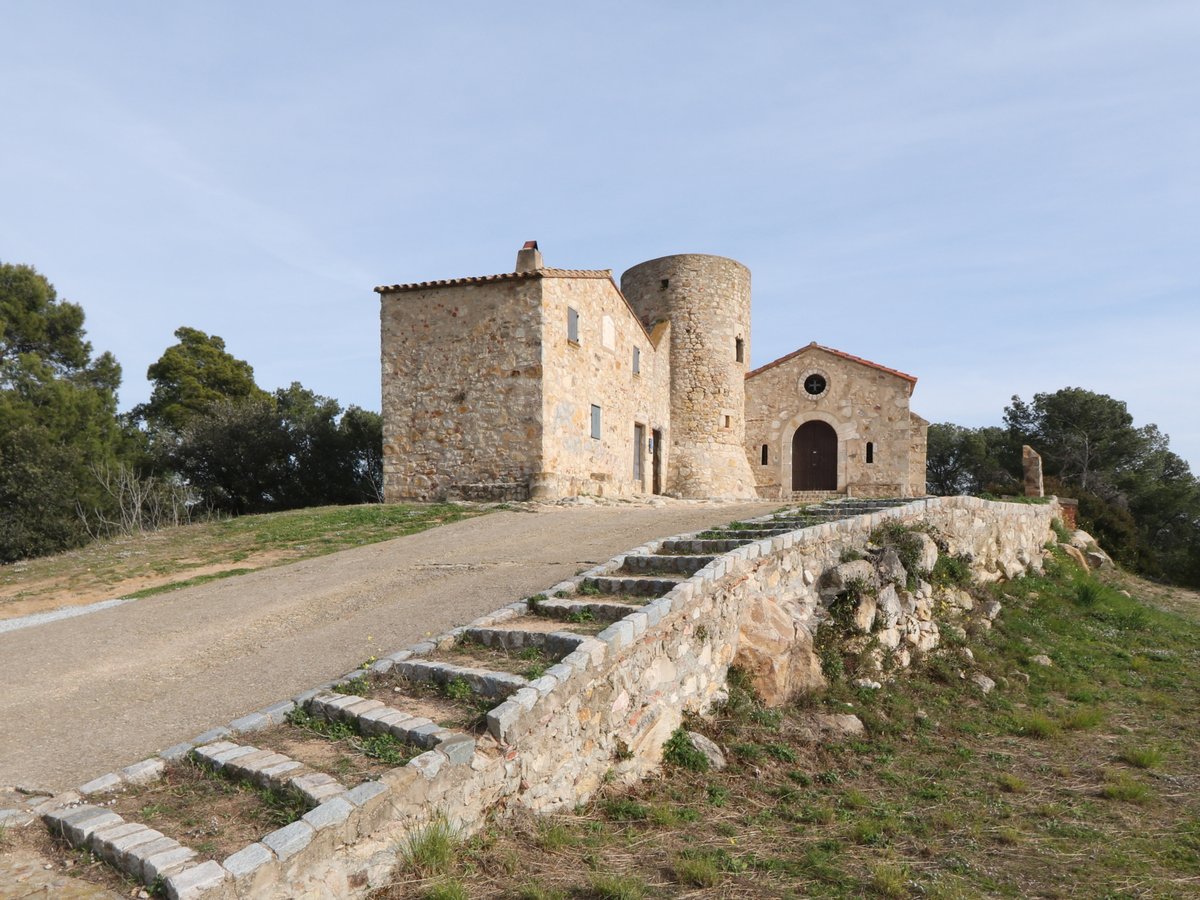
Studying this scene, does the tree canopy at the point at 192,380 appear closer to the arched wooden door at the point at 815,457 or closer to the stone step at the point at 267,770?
the arched wooden door at the point at 815,457

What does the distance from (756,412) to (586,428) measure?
10160 millimetres

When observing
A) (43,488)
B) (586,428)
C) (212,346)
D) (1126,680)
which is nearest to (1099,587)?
(1126,680)

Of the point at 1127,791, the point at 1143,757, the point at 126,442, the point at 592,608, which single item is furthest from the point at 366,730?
the point at 126,442

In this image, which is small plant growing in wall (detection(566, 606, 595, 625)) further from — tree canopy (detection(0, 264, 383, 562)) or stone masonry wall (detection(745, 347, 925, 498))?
stone masonry wall (detection(745, 347, 925, 498))

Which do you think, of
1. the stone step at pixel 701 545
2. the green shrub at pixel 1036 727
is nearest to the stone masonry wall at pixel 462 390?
the stone step at pixel 701 545

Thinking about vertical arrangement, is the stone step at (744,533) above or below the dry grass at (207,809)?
above

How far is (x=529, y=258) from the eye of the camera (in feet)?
58.0

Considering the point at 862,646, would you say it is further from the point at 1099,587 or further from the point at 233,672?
the point at 1099,587

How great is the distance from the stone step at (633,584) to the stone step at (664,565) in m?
0.28

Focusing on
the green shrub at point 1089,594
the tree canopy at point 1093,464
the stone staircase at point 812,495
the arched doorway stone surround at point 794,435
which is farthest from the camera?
the tree canopy at point 1093,464

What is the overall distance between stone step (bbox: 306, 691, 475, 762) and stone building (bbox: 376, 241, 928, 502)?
1188cm

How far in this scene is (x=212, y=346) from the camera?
3378cm

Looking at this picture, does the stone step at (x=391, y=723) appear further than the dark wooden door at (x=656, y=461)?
No

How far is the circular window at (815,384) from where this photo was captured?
2642 centimetres
